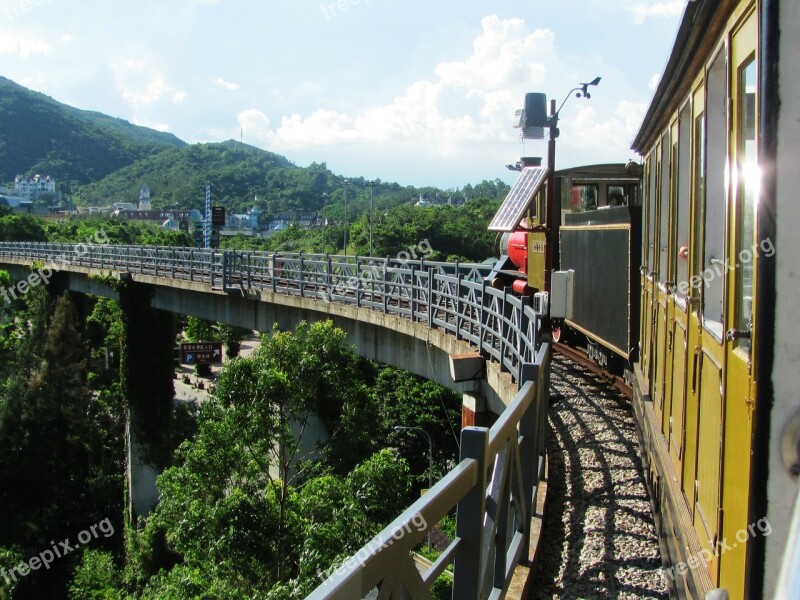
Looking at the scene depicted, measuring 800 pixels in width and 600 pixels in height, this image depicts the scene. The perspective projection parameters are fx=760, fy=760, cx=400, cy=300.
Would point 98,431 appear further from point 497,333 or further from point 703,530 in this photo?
point 703,530

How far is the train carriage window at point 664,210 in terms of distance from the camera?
596 centimetres

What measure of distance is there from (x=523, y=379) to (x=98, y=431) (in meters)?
39.4

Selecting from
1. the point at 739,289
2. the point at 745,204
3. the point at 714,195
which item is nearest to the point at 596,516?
the point at 714,195

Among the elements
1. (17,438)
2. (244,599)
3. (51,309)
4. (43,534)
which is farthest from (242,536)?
(51,309)

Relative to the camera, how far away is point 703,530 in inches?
142

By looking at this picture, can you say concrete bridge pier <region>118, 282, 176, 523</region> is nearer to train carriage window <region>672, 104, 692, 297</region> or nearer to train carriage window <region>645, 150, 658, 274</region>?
train carriage window <region>645, 150, 658, 274</region>

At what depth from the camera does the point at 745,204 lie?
277cm

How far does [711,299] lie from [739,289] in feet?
3.04

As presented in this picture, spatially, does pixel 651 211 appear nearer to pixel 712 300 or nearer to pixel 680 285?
pixel 680 285

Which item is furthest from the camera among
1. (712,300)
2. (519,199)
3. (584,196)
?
(584,196)

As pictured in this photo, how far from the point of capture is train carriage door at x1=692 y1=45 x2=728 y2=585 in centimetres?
338

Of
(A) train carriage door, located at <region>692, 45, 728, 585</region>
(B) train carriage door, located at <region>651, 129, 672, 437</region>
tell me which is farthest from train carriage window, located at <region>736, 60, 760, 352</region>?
(B) train carriage door, located at <region>651, 129, 672, 437</region>

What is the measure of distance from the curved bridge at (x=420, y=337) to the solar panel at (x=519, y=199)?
962 millimetres

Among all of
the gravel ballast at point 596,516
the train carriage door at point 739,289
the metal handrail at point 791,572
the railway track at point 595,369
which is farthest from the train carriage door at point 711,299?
the railway track at point 595,369
